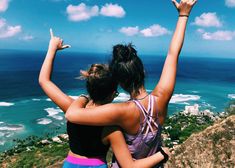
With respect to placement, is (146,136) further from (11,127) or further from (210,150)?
(11,127)

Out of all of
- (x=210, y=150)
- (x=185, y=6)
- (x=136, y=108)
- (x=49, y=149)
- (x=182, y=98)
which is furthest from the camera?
(x=182, y=98)

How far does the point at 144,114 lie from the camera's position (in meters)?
2.28

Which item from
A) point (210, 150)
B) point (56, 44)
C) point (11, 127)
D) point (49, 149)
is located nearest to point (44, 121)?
point (11, 127)

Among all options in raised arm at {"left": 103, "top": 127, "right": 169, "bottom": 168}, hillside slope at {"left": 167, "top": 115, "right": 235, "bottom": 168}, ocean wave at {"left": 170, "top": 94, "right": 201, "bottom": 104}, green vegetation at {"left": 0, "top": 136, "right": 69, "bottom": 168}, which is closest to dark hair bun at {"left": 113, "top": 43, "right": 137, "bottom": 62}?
raised arm at {"left": 103, "top": 127, "right": 169, "bottom": 168}

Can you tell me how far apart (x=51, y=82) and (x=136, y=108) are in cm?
71

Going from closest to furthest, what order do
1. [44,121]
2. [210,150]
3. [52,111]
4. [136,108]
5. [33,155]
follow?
[136,108]
[210,150]
[33,155]
[44,121]
[52,111]

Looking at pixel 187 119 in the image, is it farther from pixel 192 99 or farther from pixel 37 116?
pixel 192 99

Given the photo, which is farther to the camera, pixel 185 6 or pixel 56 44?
pixel 56 44

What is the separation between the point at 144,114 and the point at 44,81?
0.79 metres

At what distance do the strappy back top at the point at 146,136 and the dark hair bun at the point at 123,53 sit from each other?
27 cm

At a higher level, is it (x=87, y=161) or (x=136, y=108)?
(x=136, y=108)

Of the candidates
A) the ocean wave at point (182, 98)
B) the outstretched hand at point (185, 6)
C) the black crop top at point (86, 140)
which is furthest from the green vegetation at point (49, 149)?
the ocean wave at point (182, 98)

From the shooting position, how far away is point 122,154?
2.29 meters

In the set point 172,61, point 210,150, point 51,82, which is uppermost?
point 172,61
